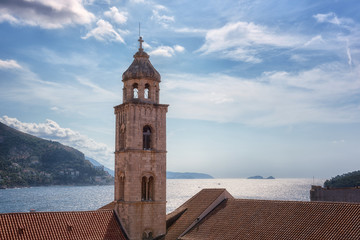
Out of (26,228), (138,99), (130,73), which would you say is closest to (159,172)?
(138,99)

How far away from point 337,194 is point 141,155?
19762 mm

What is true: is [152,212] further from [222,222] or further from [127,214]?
[222,222]

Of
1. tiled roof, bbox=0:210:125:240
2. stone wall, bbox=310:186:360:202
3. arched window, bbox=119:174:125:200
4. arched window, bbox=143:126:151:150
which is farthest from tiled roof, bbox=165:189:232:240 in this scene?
stone wall, bbox=310:186:360:202

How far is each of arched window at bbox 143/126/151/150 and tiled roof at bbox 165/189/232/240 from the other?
6.24m

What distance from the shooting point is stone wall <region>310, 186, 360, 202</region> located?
125 feet

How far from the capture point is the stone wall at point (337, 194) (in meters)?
38.2

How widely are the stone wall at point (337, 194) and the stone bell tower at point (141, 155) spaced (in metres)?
17.4

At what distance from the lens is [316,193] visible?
42375 millimetres

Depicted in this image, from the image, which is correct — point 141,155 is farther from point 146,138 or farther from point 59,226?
point 59,226

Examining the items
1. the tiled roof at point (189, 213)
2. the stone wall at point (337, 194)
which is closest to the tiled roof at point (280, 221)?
the tiled roof at point (189, 213)

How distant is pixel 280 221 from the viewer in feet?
88.4

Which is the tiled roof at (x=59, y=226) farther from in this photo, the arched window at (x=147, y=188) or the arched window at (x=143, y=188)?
the arched window at (x=147, y=188)

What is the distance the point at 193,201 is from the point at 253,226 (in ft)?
29.5

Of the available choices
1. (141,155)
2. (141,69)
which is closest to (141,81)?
(141,69)
